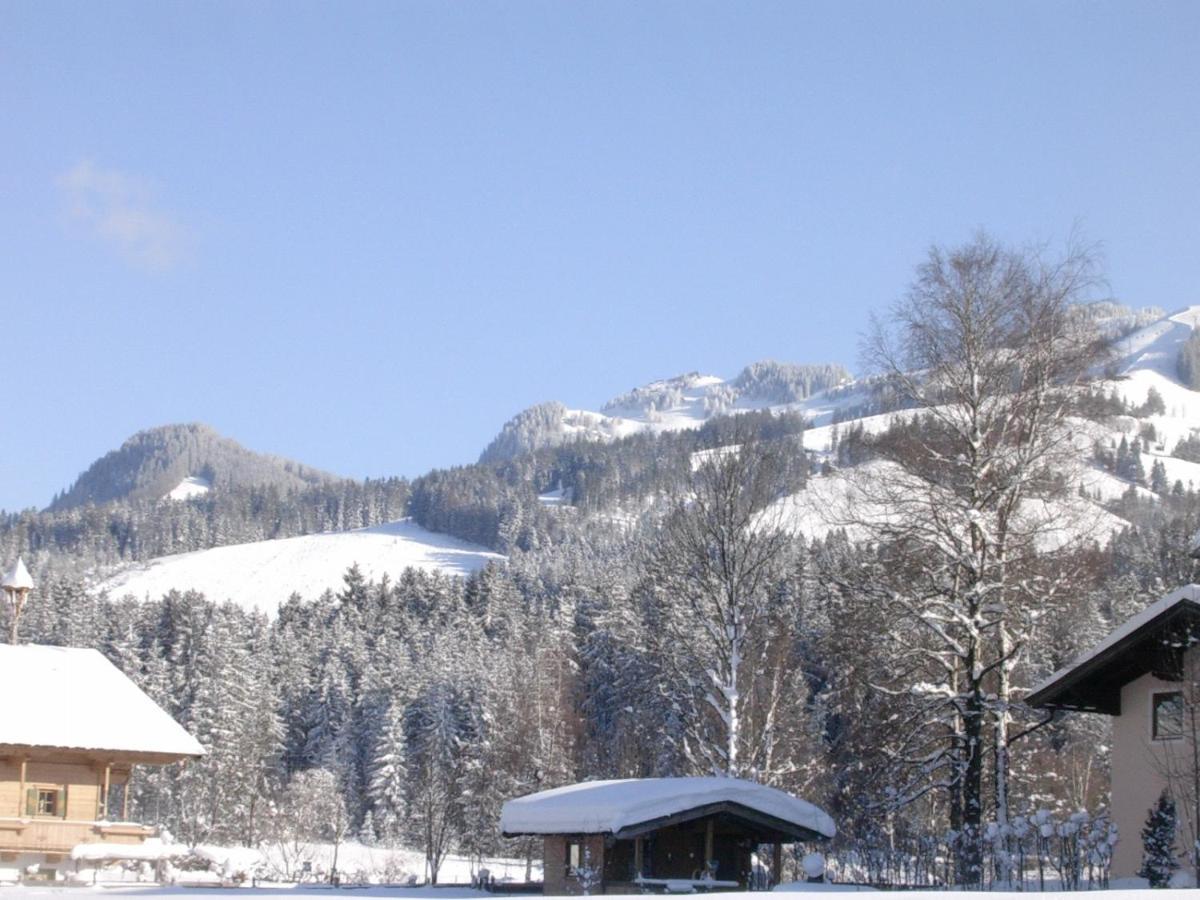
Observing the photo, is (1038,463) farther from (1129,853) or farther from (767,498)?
(767,498)

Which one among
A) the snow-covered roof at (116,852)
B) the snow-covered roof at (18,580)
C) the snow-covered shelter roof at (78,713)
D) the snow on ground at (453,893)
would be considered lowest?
the snow-covered roof at (116,852)

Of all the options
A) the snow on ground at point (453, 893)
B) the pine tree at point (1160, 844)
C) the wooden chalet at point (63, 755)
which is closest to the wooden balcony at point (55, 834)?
the wooden chalet at point (63, 755)

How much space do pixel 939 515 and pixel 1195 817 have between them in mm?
6608

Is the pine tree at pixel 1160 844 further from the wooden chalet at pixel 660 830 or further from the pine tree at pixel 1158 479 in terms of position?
the pine tree at pixel 1158 479

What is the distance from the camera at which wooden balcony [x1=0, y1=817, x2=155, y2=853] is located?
113ft

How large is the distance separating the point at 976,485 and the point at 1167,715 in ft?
16.5

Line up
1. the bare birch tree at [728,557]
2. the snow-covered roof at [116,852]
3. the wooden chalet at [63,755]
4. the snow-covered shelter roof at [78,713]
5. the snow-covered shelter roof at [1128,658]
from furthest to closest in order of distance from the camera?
1. the snow-covered shelter roof at [78,713]
2. the wooden chalet at [63,755]
3. the bare birch tree at [728,557]
4. the snow-covered roof at [116,852]
5. the snow-covered shelter roof at [1128,658]

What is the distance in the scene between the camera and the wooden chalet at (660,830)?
85.9 feet

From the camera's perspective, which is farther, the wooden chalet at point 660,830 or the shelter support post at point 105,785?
the shelter support post at point 105,785

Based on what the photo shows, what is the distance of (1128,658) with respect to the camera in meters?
22.9

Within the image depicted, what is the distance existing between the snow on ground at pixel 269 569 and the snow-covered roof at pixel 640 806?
12801cm

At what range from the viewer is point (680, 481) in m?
37.6

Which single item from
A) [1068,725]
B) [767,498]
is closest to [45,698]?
[767,498]

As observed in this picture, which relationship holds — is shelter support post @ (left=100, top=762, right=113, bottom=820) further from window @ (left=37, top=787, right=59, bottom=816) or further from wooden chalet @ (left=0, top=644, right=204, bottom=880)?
window @ (left=37, top=787, right=59, bottom=816)
